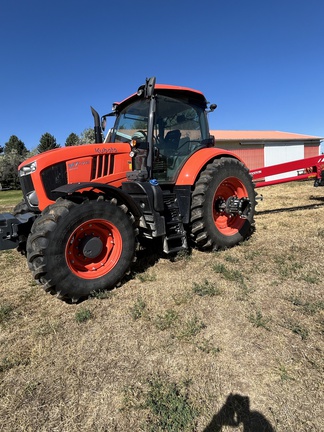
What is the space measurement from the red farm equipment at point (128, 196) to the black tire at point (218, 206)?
16mm

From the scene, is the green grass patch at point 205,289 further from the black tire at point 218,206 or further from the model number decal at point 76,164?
the model number decal at point 76,164

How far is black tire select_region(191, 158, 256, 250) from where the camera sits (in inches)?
177

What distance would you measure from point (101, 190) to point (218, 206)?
2.18 metres

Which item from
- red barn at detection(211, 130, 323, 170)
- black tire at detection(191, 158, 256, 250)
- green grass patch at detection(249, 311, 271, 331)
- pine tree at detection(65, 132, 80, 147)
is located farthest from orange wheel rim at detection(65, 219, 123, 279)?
pine tree at detection(65, 132, 80, 147)

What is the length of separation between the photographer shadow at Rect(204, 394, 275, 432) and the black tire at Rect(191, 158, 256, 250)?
275 cm

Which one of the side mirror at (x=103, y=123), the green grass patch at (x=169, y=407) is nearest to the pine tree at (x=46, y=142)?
the side mirror at (x=103, y=123)

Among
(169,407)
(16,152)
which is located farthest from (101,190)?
(16,152)

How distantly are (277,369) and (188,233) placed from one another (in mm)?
2849

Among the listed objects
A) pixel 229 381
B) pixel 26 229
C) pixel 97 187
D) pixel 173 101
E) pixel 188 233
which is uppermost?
pixel 173 101

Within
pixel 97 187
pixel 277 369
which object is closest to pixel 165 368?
pixel 277 369

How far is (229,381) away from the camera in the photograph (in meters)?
2.12

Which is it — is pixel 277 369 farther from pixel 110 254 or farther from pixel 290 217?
pixel 290 217

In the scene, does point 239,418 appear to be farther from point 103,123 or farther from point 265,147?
point 265,147

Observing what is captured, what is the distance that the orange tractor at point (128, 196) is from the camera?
3301mm
